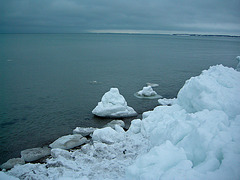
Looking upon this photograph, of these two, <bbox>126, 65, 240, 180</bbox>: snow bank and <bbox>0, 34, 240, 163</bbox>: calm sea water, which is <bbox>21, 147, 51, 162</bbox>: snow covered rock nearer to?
<bbox>0, 34, 240, 163</bbox>: calm sea water

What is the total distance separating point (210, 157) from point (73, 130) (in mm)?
13641

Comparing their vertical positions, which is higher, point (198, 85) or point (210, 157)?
point (198, 85)

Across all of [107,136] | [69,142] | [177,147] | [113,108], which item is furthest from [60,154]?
[113,108]

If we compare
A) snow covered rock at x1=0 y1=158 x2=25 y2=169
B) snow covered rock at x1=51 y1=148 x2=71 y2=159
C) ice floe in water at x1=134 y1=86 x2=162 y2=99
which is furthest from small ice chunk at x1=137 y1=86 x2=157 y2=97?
snow covered rock at x1=0 y1=158 x2=25 y2=169

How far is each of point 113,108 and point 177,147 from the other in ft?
46.2

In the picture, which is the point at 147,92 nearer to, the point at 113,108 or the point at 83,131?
the point at 113,108

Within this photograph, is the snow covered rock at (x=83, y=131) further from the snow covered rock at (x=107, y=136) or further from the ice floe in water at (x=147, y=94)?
the ice floe in water at (x=147, y=94)

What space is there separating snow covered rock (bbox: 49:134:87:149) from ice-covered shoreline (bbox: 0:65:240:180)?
3.87ft

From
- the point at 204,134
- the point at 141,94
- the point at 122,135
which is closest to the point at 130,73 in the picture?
the point at 141,94

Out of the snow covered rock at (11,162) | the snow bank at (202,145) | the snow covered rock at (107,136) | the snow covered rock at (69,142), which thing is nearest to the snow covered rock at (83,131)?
the snow covered rock at (69,142)

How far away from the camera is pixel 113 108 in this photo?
2259 cm

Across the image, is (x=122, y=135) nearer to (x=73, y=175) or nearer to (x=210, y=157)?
(x=73, y=175)

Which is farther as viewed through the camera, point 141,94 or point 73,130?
point 141,94

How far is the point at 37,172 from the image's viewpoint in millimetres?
11766
